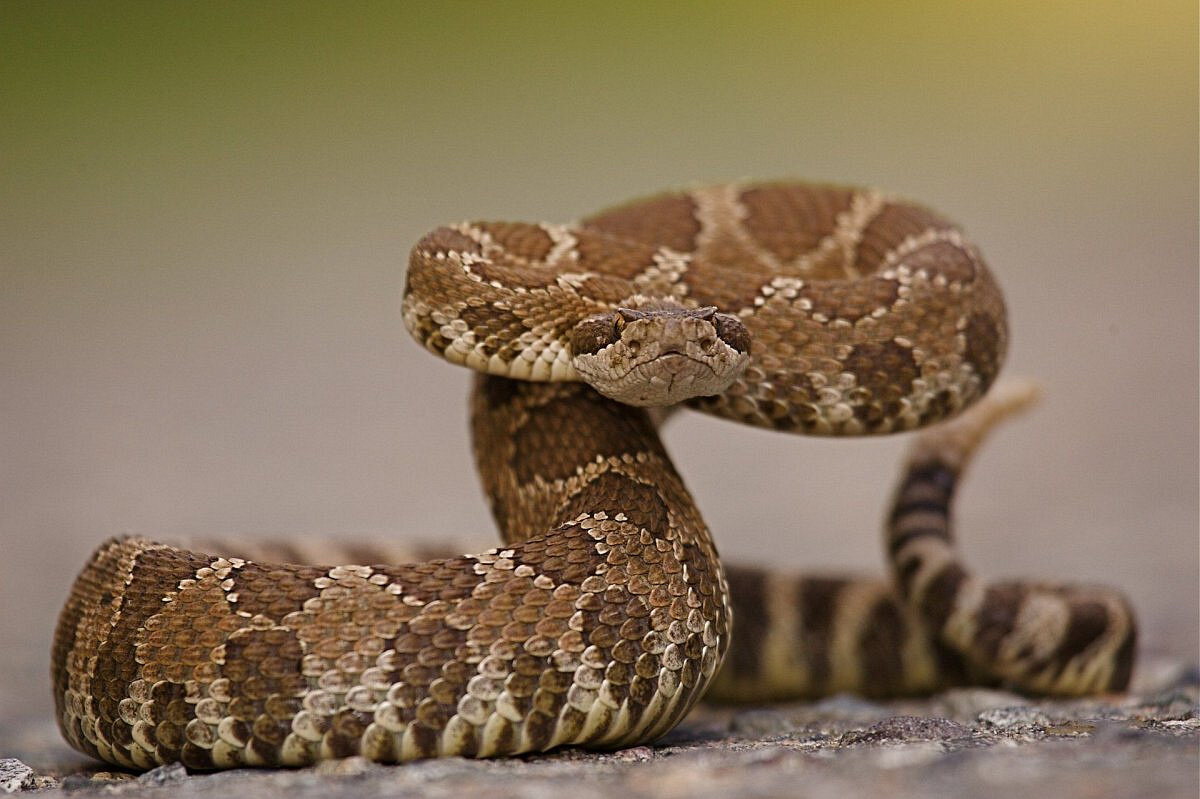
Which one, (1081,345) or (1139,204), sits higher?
(1139,204)

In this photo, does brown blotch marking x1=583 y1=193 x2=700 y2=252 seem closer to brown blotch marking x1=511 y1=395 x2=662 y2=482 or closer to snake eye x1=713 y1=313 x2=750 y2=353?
brown blotch marking x1=511 y1=395 x2=662 y2=482

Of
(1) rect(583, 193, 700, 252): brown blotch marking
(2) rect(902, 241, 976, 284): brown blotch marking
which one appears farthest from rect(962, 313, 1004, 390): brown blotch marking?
(1) rect(583, 193, 700, 252): brown blotch marking

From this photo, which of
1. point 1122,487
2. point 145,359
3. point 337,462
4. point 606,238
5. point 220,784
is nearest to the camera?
point 220,784

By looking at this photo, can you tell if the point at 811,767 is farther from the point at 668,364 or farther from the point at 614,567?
the point at 668,364

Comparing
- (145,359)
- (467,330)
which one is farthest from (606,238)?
(145,359)

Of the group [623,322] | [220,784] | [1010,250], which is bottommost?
[220,784]

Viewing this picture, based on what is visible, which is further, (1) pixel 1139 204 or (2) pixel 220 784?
(1) pixel 1139 204

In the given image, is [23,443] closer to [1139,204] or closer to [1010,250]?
[1010,250]
